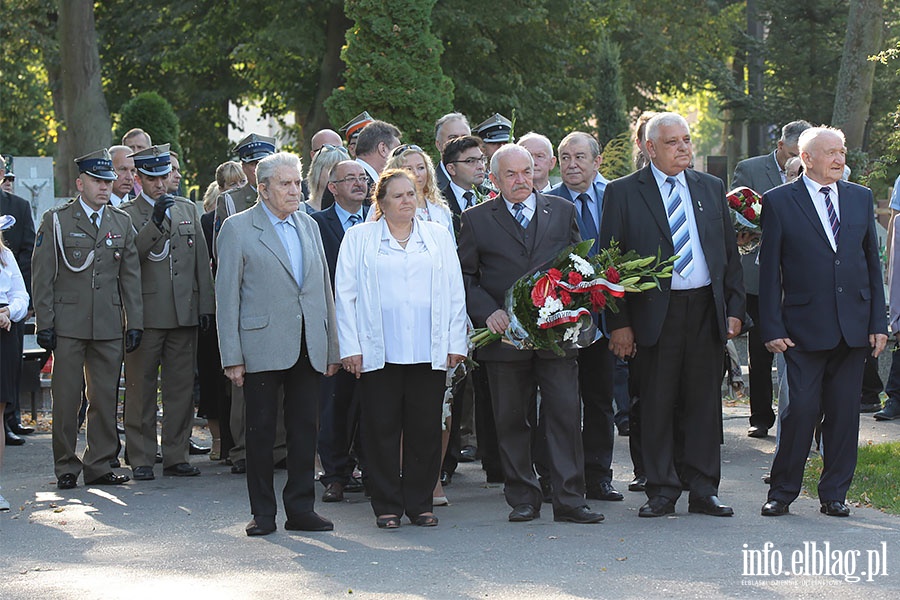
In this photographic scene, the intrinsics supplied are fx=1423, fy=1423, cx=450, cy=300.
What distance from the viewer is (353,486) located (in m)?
10.0

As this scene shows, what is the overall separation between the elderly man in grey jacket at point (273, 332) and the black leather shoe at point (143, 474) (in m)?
2.43

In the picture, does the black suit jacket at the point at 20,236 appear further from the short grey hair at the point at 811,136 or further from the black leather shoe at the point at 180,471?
the short grey hair at the point at 811,136

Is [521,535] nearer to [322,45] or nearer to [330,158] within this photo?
[330,158]

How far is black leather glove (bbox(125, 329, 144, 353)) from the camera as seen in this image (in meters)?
10.6

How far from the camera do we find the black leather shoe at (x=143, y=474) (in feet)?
35.2

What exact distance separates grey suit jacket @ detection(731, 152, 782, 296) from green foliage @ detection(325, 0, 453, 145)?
11620 millimetres

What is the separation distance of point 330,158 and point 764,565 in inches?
195

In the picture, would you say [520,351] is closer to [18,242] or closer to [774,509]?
[774,509]

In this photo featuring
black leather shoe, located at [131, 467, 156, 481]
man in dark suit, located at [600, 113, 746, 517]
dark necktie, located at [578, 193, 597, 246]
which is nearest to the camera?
man in dark suit, located at [600, 113, 746, 517]

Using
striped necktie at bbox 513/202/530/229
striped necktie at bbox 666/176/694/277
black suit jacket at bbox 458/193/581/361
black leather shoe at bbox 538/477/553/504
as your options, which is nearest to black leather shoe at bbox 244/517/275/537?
black suit jacket at bbox 458/193/581/361

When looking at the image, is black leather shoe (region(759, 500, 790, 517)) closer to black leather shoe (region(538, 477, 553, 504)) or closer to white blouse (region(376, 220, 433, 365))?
black leather shoe (region(538, 477, 553, 504))

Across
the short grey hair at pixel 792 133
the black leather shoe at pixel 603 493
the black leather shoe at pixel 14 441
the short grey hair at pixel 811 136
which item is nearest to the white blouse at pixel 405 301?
the black leather shoe at pixel 603 493

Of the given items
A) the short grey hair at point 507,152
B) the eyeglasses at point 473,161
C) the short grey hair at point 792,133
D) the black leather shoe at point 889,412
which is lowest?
the black leather shoe at point 889,412

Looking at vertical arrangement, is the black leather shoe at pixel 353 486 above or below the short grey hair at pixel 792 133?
below
